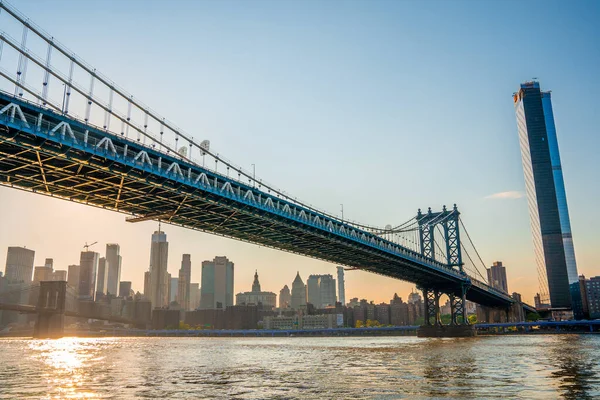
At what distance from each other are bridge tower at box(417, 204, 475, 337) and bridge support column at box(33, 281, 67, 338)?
4851 inches

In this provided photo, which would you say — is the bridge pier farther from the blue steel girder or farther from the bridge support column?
the bridge support column

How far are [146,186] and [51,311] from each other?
485 feet

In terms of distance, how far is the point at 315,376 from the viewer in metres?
28.6

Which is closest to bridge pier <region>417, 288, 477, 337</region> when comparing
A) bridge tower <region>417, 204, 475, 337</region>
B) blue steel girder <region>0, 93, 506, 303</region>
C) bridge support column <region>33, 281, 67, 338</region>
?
bridge tower <region>417, 204, 475, 337</region>

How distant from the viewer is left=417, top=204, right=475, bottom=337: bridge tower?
108812 millimetres

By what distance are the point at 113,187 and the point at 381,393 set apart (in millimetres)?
34357

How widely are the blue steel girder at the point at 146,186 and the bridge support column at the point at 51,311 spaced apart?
129875 millimetres

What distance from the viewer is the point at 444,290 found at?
116 m

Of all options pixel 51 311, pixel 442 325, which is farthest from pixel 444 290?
pixel 51 311

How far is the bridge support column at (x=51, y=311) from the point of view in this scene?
17462 centimetres

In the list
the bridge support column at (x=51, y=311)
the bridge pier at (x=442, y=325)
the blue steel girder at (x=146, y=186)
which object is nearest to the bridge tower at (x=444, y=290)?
the bridge pier at (x=442, y=325)

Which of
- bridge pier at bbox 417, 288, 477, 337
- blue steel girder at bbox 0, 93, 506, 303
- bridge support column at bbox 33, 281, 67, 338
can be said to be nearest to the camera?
blue steel girder at bbox 0, 93, 506, 303

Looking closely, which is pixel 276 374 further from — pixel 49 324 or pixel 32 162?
pixel 49 324

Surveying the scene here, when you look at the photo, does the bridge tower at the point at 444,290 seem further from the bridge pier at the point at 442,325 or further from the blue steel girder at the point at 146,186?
the blue steel girder at the point at 146,186
